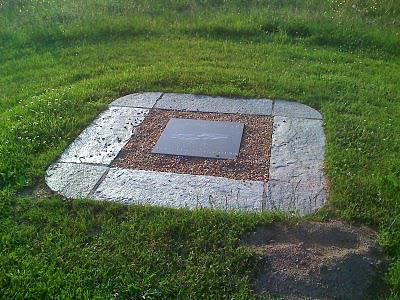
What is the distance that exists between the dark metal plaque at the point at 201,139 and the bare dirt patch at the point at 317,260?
120 centimetres

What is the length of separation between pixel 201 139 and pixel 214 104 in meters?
0.90

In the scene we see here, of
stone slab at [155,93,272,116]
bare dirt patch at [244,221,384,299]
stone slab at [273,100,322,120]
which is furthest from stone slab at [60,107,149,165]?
bare dirt patch at [244,221,384,299]

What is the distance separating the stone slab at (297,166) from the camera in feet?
14.2

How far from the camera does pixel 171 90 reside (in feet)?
21.0

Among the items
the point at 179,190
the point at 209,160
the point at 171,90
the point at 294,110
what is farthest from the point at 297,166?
the point at 171,90

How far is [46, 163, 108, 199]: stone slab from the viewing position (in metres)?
4.50

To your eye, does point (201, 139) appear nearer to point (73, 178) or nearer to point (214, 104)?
point (214, 104)

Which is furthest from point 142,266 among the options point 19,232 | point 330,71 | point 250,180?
point 330,71

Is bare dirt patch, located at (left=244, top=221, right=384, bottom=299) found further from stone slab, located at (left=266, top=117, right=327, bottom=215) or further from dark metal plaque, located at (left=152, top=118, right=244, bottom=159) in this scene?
dark metal plaque, located at (left=152, top=118, right=244, bottom=159)

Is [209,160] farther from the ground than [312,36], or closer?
closer

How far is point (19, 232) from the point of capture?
13.3 feet

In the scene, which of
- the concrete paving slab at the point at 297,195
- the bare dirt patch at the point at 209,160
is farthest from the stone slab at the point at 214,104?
the concrete paving slab at the point at 297,195

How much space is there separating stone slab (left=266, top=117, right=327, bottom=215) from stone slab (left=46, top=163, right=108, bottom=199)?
4.78 feet

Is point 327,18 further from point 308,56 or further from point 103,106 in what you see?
point 103,106
